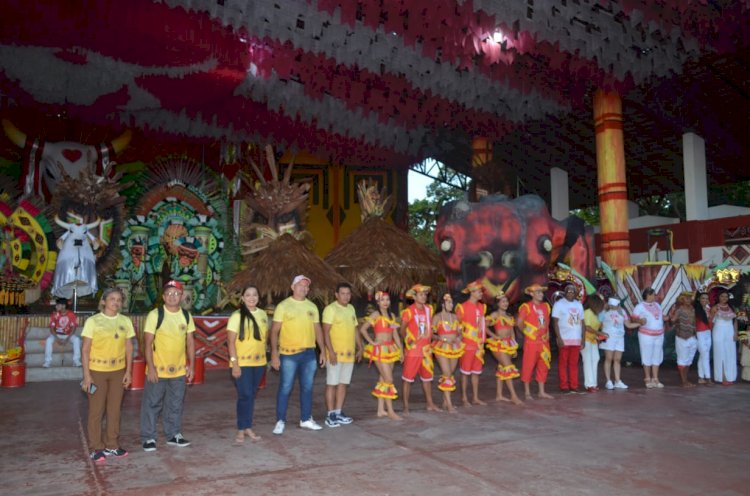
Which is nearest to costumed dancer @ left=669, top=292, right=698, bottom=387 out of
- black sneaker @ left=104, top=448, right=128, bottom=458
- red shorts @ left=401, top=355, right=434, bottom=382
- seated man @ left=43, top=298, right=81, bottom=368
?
red shorts @ left=401, top=355, right=434, bottom=382

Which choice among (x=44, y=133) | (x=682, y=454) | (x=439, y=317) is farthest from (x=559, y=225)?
(x=44, y=133)

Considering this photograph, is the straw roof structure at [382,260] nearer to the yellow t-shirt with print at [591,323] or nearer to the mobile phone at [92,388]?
the yellow t-shirt with print at [591,323]

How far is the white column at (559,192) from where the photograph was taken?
770 inches

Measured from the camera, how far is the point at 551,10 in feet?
31.5

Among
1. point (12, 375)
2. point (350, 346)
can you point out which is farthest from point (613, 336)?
point (12, 375)

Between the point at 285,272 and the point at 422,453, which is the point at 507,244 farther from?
the point at 422,453

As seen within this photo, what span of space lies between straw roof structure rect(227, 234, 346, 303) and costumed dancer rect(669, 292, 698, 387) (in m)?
5.29

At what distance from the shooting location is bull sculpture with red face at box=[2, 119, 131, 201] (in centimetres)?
1480

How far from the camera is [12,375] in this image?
9031 millimetres

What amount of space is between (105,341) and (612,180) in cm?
1085

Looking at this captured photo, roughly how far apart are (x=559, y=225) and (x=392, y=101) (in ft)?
16.8

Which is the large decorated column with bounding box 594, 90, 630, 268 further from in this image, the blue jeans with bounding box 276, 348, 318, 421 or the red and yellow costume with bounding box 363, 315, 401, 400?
the blue jeans with bounding box 276, 348, 318, 421

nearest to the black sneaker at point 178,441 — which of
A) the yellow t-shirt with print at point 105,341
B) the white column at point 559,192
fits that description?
the yellow t-shirt with print at point 105,341

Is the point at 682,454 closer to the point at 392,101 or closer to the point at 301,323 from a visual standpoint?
the point at 301,323
